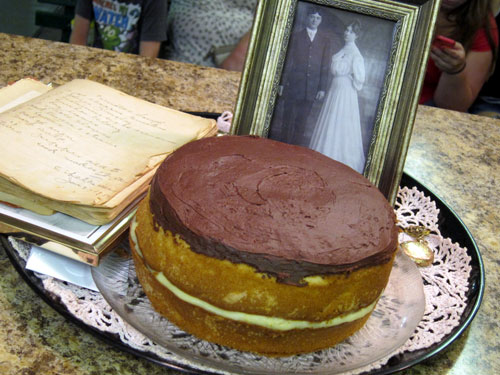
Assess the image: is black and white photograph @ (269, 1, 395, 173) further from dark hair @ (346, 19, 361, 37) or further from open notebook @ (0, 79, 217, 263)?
open notebook @ (0, 79, 217, 263)

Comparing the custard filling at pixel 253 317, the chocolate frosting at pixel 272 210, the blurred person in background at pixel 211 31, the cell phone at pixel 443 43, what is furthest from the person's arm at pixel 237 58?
the custard filling at pixel 253 317

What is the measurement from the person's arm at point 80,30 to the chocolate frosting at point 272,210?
1189 mm

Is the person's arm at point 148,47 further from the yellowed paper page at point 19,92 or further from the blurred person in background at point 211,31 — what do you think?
the yellowed paper page at point 19,92

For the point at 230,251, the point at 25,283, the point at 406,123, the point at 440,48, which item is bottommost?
the point at 25,283

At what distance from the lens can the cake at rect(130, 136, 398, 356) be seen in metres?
0.53

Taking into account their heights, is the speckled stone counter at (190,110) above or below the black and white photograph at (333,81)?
below

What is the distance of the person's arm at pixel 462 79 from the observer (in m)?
1.67

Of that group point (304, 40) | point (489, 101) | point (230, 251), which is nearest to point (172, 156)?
point (230, 251)

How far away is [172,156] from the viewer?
659 millimetres

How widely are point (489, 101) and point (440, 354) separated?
1.56m

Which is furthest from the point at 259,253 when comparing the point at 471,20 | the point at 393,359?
the point at 471,20

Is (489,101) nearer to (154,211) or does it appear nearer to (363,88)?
(363,88)

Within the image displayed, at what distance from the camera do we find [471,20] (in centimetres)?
166

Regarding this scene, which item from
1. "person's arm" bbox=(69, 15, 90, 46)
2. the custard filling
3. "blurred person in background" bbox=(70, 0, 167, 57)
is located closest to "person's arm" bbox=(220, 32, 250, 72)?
"blurred person in background" bbox=(70, 0, 167, 57)
